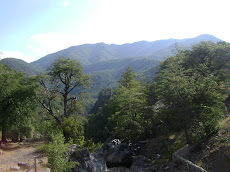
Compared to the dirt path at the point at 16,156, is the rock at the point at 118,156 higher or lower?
lower

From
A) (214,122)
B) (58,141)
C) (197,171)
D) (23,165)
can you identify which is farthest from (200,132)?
(23,165)

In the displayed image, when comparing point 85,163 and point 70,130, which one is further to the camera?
point 70,130

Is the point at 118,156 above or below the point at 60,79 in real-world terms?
below

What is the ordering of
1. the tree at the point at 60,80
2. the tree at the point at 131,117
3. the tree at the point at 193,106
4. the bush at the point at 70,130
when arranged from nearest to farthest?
the tree at the point at 193,106
the tree at the point at 131,117
the bush at the point at 70,130
the tree at the point at 60,80

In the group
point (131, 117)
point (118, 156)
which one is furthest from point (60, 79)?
point (118, 156)

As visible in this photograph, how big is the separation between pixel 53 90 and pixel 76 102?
3.23m

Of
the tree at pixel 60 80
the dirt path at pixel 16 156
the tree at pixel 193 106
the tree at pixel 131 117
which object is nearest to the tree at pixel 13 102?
the dirt path at pixel 16 156

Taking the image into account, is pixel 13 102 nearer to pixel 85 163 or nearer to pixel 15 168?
pixel 15 168

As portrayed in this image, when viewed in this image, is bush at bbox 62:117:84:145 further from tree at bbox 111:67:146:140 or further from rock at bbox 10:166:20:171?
rock at bbox 10:166:20:171

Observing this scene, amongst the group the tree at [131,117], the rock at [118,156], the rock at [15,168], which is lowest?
the rock at [118,156]

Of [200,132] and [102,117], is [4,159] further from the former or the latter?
[102,117]

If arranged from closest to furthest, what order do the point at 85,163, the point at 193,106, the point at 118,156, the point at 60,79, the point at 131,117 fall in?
1. the point at 193,106
2. the point at 85,163
3. the point at 118,156
4. the point at 131,117
5. the point at 60,79

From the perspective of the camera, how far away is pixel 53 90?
19.7m

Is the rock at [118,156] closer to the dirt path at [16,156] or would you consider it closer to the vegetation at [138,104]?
the vegetation at [138,104]
